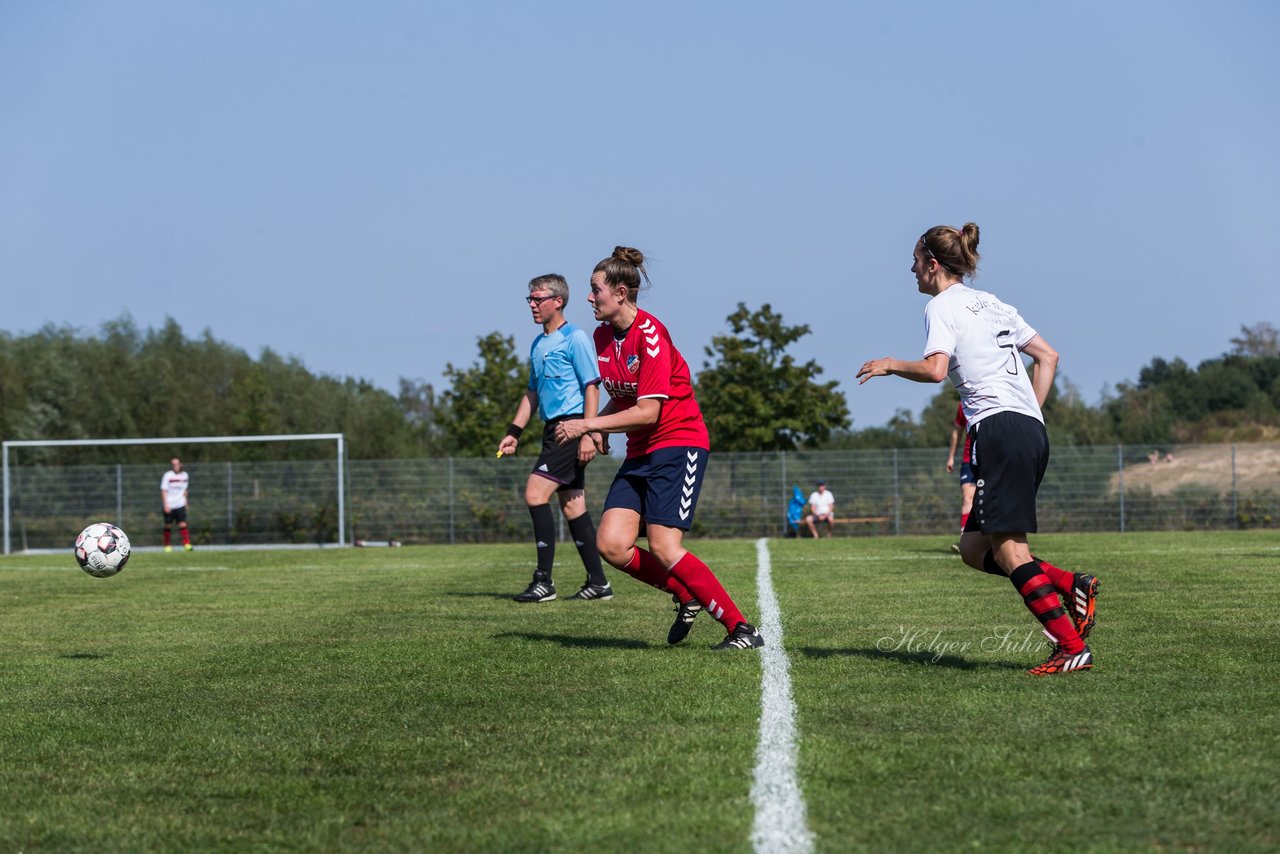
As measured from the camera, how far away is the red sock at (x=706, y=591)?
6.53m

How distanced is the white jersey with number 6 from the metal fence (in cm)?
2597

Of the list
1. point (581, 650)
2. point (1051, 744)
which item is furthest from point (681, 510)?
point (1051, 744)

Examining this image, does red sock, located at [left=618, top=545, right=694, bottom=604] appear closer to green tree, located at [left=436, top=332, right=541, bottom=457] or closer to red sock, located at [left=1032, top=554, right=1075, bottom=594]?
red sock, located at [left=1032, top=554, right=1075, bottom=594]

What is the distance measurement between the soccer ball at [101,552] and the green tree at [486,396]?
38.2 m

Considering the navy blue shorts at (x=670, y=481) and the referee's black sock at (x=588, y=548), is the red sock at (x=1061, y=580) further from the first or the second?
the referee's black sock at (x=588, y=548)

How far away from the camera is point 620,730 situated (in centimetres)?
446

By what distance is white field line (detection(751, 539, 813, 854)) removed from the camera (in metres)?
3.09

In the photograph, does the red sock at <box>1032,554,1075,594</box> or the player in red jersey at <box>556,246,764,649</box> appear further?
the player in red jersey at <box>556,246,764,649</box>

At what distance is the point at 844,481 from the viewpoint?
107 ft

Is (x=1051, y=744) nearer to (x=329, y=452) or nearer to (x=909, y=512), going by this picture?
(x=909, y=512)

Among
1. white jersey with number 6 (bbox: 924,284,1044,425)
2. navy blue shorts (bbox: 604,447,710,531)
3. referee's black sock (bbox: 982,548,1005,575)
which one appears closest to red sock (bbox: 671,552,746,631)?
navy blue shorts (bbox: 604,447,710,531)

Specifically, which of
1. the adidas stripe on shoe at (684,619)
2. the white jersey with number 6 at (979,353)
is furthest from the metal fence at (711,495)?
the white jersey with number 6 at (979,353)

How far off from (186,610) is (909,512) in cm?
2448

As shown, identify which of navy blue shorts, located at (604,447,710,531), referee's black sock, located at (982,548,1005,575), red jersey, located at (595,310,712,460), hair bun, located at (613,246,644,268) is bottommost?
referee's black sock, located at (982,548,1005,575)
